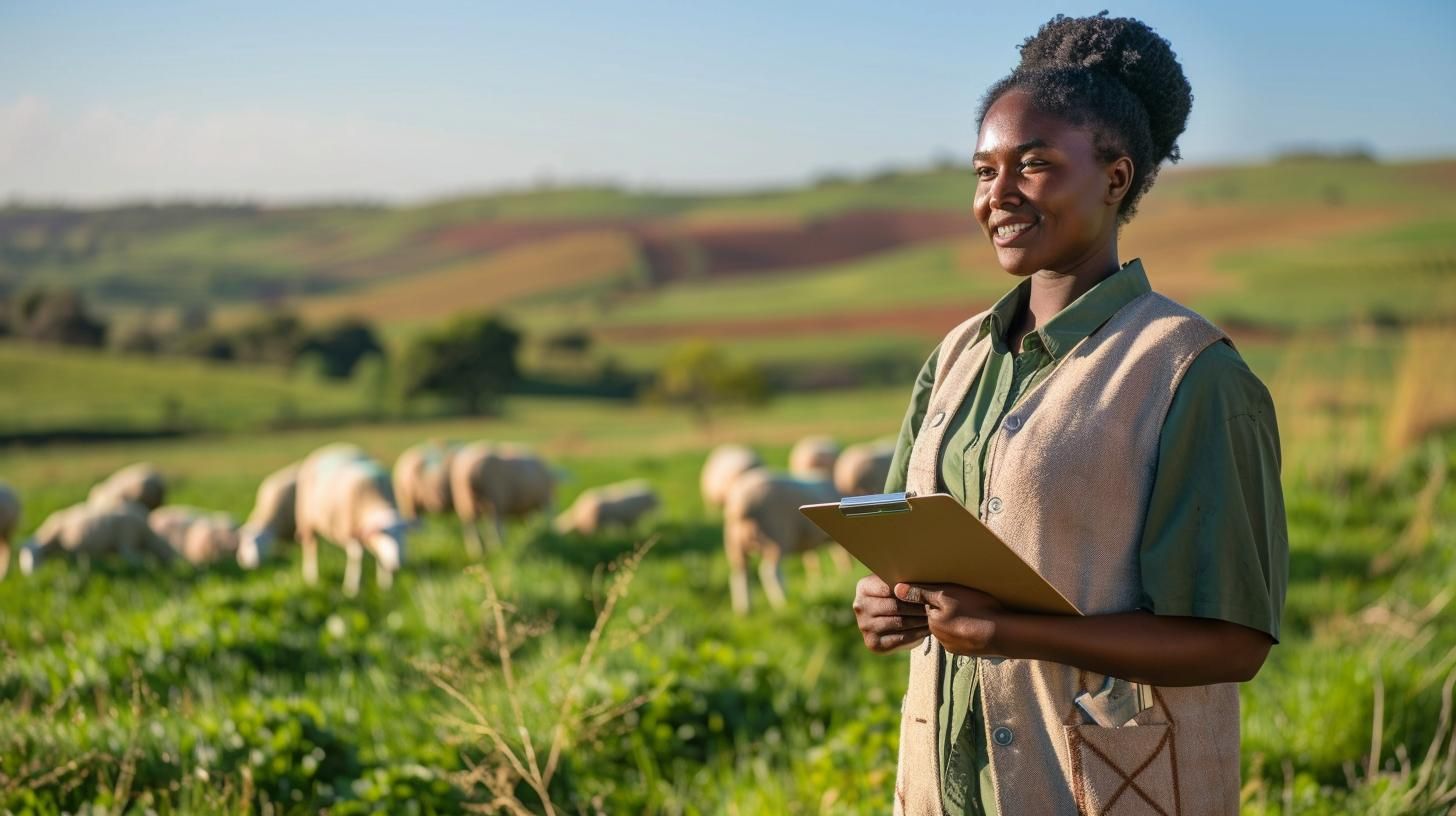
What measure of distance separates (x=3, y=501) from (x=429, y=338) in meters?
25.1

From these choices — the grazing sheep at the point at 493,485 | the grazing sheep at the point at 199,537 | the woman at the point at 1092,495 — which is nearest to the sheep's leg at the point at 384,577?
the grazing sheep at the point at 199,537

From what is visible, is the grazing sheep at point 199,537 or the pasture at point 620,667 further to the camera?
the grazing sheep at point 199,537

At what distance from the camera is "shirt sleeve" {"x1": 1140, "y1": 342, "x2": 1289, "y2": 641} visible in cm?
212

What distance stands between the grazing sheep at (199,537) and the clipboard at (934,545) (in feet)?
28.2

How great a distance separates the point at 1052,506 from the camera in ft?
7.39

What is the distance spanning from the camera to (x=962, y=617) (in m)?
2.21

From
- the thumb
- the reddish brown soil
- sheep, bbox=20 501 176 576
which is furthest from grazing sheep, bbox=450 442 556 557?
the reddish brown soil

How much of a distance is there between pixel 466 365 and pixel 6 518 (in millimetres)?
23346

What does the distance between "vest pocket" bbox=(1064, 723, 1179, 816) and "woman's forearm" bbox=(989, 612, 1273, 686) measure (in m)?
0.13

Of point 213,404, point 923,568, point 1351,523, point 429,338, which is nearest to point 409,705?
point 923,568

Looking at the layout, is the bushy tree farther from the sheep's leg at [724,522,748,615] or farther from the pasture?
the sheep's leg at [724,522,748,615]

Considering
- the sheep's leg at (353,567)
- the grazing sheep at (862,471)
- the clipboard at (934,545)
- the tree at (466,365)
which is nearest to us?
the clipboard at (934,545)

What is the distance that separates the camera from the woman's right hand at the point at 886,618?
234 centimetres

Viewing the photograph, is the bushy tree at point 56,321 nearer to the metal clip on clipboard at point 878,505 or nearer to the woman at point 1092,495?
the woman at point 1092,495
